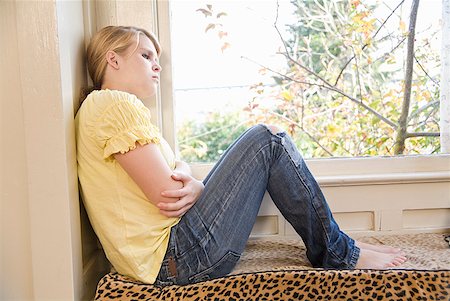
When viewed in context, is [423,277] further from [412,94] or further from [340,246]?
[412,94]

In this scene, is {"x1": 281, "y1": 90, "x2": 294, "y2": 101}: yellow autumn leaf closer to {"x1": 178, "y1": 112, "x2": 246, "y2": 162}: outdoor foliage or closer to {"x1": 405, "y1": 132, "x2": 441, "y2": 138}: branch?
{"x1": 178, "y1": 112, "x2": 246, "y2": 162}: outdoor foliage

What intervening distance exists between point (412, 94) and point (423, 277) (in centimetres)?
89

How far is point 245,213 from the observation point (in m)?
1.59

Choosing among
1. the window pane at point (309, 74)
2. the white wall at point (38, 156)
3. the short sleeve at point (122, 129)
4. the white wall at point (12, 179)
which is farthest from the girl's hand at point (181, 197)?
the window pane at point (309, 74)

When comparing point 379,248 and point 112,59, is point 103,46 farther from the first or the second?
point 379,248

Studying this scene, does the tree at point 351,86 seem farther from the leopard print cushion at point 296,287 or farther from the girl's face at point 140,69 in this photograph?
the leopard print cushion at point 296,287

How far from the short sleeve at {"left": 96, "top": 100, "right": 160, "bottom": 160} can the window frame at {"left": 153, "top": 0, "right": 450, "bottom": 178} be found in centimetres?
45

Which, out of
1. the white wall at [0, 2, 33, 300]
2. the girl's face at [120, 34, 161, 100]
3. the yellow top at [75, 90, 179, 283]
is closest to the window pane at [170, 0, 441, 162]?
the girl's face at [120, 34, 161, 100]

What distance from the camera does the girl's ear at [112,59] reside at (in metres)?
1.61

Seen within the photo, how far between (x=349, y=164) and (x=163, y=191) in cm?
86

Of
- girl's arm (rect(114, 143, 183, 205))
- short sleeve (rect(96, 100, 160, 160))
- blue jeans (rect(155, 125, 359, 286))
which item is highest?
short sleeve (rect(96, 100, 160, 160))

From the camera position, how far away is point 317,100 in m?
2.05

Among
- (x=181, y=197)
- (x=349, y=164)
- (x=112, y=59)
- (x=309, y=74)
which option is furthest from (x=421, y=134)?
(x=112, y=59)

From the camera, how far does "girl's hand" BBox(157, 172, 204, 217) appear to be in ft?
4.87
